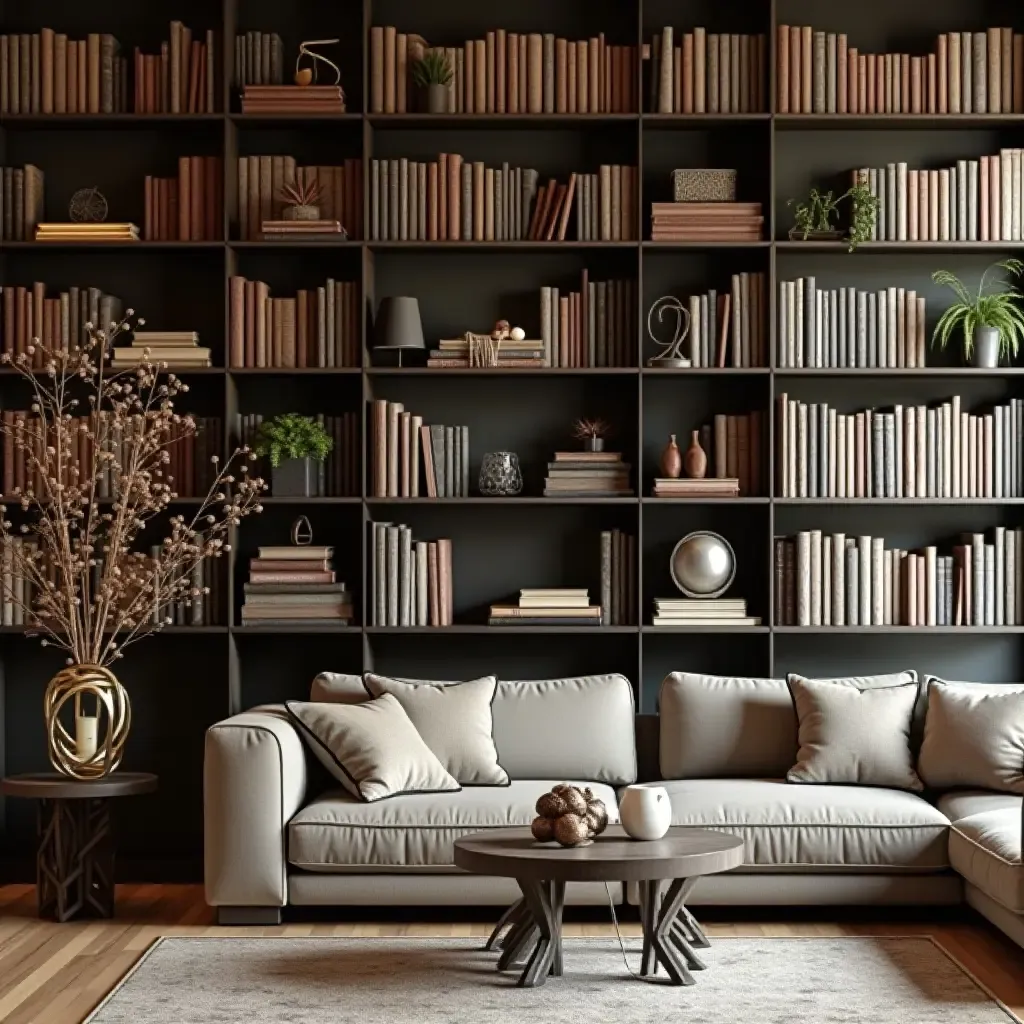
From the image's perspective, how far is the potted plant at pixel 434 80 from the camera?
6.27m

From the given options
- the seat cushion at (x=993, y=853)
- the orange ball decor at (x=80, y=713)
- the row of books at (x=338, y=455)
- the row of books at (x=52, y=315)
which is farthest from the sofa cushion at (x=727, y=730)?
the row of books at (x=52, y=315)

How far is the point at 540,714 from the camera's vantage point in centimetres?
598

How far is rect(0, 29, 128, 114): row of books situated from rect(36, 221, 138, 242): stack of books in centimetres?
44

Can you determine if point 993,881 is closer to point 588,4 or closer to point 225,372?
point 225,372

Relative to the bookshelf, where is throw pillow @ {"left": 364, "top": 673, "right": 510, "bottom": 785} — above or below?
below

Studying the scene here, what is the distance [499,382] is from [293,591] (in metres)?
Result: 1.17

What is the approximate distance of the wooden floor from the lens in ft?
15.0

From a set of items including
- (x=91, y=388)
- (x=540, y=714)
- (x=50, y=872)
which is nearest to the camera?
(x=50, y=872)

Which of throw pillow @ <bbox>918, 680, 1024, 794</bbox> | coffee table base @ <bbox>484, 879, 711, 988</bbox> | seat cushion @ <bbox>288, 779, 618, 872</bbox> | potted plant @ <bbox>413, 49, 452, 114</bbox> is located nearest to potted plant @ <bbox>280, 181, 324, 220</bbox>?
potted plant @ <bbox>413, 49, 452, 114</bbox>

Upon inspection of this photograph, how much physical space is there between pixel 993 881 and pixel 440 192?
323 cm

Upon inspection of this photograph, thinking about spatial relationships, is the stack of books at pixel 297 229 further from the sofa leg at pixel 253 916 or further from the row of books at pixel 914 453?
the sofa leg at pixel 253 916

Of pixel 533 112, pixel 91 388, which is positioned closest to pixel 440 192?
pixel 533 112

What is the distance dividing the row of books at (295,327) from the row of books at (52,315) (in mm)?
517

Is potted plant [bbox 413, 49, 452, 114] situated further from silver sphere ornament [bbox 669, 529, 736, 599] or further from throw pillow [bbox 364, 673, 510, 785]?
throw pillow [bbox 364, 673, 510, 785]
